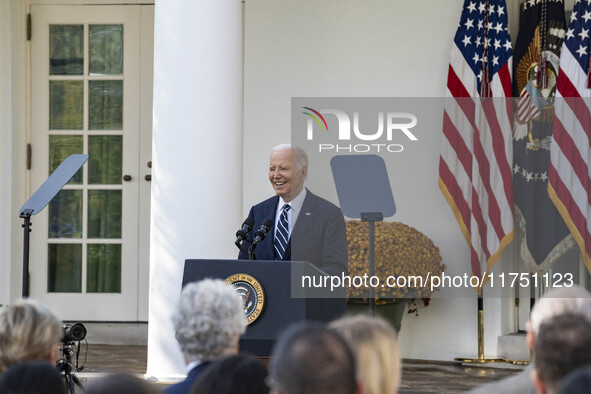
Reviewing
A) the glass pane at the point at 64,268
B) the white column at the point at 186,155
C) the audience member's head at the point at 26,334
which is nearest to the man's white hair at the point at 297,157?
the white column at the point at 186,155

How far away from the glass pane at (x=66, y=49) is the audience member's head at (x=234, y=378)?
683cm

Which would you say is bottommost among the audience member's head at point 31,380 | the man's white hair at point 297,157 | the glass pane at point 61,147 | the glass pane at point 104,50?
the audience member's head at point 31,380

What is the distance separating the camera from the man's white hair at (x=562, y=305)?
2621 millimetres

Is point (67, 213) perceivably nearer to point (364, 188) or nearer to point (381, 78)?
point (381, 78)

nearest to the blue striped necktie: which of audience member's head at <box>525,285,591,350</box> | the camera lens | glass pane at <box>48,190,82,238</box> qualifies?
the camera lens

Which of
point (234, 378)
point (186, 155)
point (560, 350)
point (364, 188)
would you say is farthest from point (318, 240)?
point (560, 350)

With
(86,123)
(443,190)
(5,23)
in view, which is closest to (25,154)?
(86,123)

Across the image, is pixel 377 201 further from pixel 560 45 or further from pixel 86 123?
pixel 86 123

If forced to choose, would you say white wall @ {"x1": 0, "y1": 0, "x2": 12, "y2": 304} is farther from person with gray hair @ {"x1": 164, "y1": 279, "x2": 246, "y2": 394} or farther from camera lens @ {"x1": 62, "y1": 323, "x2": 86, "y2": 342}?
person with gray hair @ {"x1": 164, "y1": 279, "x2": 246, "y2": 394}

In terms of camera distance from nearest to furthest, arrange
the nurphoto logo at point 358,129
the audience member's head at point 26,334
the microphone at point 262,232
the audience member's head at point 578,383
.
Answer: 1. the audience member's head at point 578,383
2. the audience member's head at point 26,334
3. the microphone at point 262,232
4. the nurphoto logo at point 358,129

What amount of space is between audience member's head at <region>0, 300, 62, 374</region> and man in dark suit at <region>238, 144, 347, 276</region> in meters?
2.23

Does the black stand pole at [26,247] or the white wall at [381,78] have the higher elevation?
the white wall at [381,78]

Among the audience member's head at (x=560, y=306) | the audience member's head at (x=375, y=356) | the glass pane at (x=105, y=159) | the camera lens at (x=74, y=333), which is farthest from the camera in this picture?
the glass pane at (x=105, y=159)

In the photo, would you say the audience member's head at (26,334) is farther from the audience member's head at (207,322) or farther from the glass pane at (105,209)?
the glass pane at (105,209)
